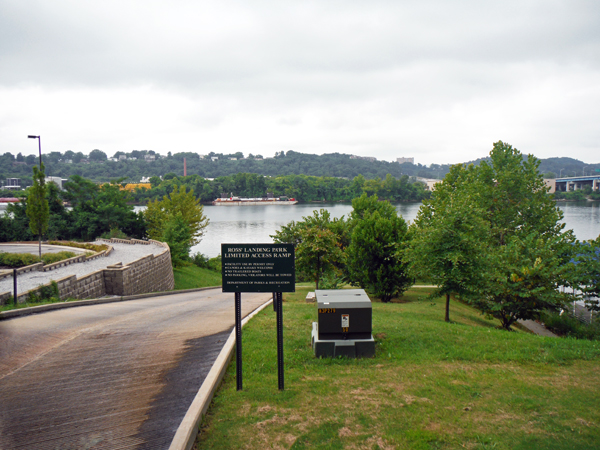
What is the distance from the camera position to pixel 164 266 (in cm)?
2930

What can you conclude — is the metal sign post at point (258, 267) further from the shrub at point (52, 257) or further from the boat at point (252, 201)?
the boat at point (252, 201)

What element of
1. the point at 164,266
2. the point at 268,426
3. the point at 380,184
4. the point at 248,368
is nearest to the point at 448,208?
the point at 248,368

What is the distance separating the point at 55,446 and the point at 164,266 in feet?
81.0

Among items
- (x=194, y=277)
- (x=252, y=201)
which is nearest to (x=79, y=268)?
(x=194, y=277)

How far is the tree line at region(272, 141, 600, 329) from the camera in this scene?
1466 cm

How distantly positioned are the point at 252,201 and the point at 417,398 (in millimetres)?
139466

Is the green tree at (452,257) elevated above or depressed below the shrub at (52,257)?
above

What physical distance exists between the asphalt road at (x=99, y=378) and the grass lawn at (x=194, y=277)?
22555 mm

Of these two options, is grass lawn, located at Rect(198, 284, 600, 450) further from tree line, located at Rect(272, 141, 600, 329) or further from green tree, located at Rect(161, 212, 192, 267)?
green tree, located at Rect(161, 212, 192, 267)

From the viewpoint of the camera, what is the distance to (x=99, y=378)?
24.6 feet

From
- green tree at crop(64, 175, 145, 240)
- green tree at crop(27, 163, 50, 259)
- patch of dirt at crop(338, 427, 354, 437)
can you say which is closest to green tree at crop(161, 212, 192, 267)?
green tree at crop(64, 175, 145, 240)

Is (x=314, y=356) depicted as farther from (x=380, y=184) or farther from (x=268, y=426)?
(x=380, y=184)

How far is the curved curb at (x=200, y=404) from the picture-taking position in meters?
5.42

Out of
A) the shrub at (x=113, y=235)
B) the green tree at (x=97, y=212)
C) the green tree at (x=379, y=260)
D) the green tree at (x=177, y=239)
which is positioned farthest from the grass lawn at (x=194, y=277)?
the green tree at (x=379, y=260)
